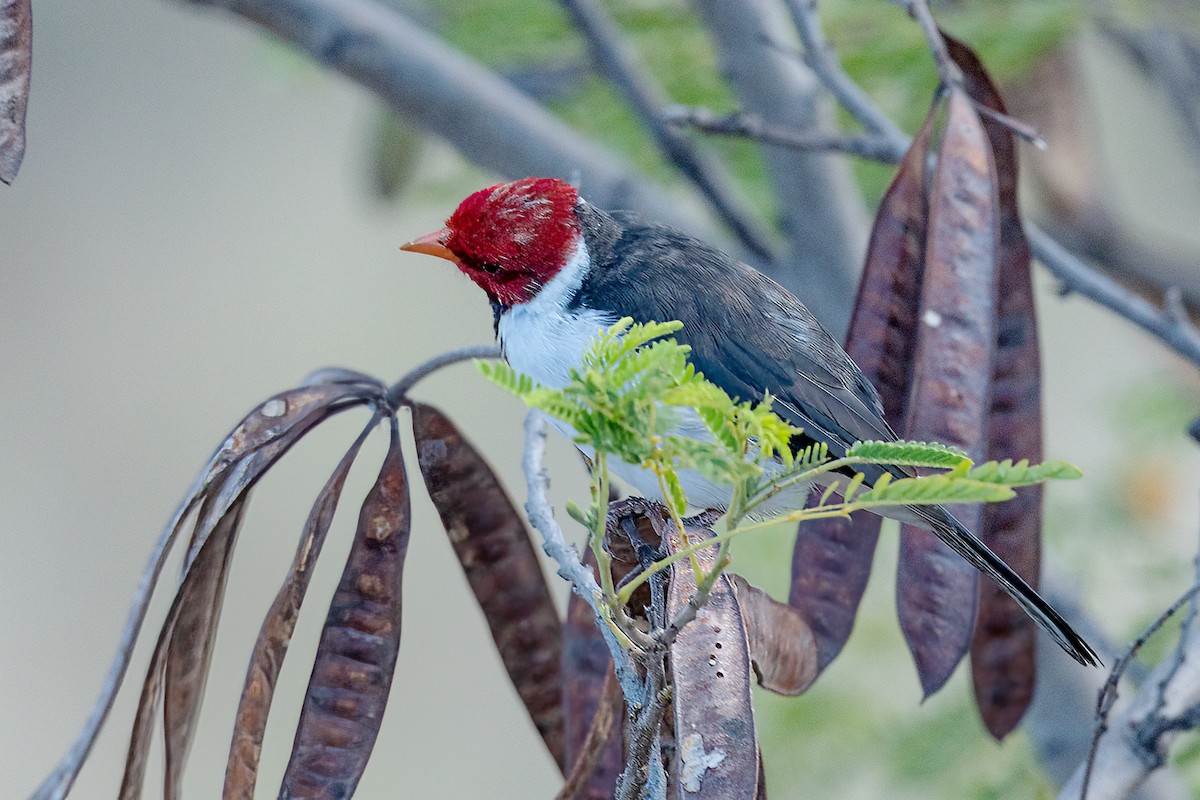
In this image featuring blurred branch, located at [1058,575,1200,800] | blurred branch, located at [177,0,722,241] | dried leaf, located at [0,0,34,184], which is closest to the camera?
dried leaf, located at [0,0,34,184]

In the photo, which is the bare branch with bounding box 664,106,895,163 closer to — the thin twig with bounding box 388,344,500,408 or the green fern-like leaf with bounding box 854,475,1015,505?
the thin twig with bounding box 388,344,500,408

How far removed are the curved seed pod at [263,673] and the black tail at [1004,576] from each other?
0.54 meters

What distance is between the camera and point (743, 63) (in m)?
1.86

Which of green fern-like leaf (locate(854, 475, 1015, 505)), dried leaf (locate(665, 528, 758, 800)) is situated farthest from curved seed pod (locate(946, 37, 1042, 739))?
green fern-like leaf (locate(854, 475, 1015, 505))

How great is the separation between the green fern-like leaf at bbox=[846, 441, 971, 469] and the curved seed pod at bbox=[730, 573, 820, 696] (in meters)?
0.29

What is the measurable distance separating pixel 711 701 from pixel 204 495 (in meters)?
0.50

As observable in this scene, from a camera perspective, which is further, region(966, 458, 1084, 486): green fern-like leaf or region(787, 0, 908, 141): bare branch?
region(787, 0, 908, 141): bare branch

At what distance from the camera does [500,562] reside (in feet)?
4.09

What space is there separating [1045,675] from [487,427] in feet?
6.81

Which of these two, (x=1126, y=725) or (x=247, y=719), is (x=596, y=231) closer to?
(x=247, y=719)

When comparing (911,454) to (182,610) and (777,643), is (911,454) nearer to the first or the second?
(777,643)

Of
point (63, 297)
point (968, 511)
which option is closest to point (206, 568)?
point (968, 511)

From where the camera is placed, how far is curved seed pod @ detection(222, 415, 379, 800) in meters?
1.00

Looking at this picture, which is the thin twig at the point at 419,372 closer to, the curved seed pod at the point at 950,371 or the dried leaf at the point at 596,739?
the dried leaf at the point at 596,739
